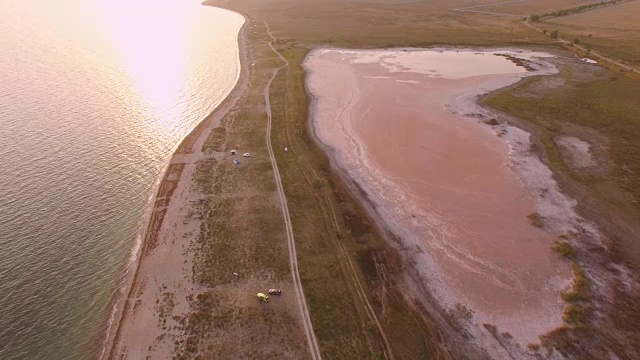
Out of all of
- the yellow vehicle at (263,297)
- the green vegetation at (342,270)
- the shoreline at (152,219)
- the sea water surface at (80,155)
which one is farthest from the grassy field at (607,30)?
the yellow vehicle at (263,297)

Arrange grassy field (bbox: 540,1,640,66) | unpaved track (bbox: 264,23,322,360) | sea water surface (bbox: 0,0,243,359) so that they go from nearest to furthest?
A: unpaved track (bbox: 264,23,322,360) < sea water surface (bbox: 0,0,243,359) < grassy field (bbox: 540,1,640,66)

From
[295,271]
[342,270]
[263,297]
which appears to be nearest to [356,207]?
[342,270]

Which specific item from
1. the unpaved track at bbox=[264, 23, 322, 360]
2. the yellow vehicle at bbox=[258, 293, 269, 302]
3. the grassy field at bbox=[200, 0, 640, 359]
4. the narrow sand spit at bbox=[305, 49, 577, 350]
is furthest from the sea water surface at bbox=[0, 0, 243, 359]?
the narrow sand spit at bbox=[305, 49, 577, 350]

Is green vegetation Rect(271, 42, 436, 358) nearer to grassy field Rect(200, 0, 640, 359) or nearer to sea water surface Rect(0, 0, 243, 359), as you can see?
grassy field Rect(200, 0, 640, 359)

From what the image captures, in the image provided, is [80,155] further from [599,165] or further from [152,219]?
[599,165]

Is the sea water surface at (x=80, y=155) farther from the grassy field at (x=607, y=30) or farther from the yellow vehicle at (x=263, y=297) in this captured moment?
the grassy field at (x=607, y=30)

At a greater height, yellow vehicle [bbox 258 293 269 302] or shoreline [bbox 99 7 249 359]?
shoreline [bbox 99 7 249 359]

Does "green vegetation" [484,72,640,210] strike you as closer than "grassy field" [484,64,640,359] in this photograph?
No

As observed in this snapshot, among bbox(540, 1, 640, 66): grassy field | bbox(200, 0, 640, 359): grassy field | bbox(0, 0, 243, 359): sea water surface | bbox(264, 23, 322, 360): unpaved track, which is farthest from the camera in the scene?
bbox(540, 1, 640, 66): grassy field
